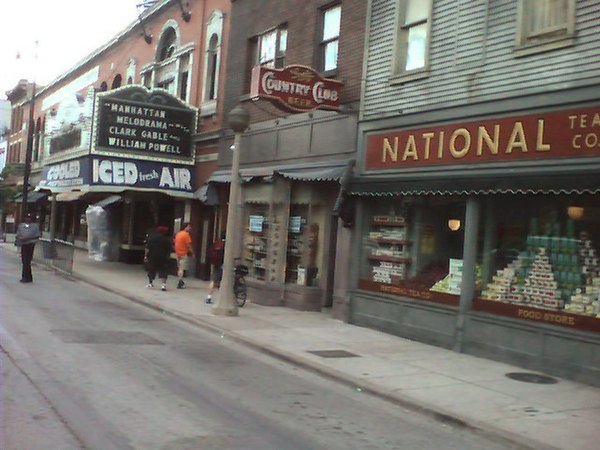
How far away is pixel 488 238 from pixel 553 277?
1.33 meters

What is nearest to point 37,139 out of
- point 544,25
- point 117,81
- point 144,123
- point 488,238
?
point 117,81

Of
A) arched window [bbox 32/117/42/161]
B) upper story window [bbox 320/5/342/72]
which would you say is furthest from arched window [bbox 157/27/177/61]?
arched window [bbox 32/117/42/161]

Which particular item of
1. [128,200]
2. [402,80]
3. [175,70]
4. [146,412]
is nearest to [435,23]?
[402,80]

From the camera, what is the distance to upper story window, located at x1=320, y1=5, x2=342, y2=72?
48.1ft

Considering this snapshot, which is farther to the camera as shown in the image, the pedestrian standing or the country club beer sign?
the pedestrian standing

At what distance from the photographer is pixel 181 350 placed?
30.5ft

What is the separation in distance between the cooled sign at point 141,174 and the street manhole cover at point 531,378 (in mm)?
14169

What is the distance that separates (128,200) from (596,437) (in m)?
22.0

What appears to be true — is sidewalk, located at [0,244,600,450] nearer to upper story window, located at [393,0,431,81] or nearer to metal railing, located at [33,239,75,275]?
upper story window, located at [393,0,431,81]

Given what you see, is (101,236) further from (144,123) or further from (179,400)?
(179,400)

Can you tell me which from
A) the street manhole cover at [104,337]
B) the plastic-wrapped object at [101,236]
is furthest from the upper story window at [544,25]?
the plastic-wrapped object at [101,236]

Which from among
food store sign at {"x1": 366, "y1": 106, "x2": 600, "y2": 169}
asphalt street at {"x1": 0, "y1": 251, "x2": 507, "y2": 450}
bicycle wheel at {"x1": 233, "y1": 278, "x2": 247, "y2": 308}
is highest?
food store sign at {"x1": 366, "y1": 106, "x2": 600, "y2": 169}

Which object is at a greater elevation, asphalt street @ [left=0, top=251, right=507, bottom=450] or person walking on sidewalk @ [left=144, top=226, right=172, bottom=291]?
person walking on sidewalk @ [left=144, top=226, right=172, bottom=291]

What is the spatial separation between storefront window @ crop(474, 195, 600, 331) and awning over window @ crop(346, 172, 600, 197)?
518 mm
